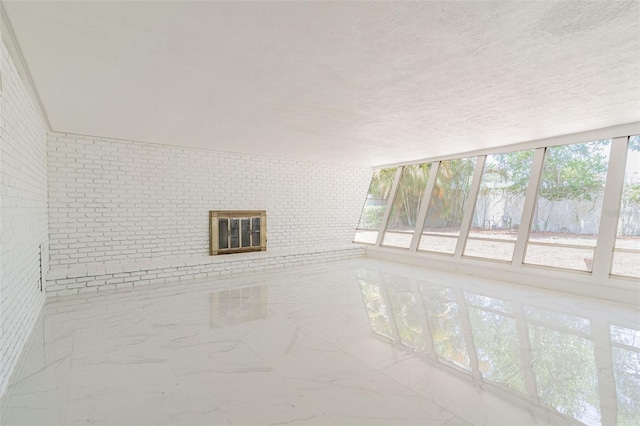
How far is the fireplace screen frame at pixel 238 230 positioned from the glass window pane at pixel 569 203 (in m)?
4.93

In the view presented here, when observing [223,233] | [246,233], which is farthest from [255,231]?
[223,233]

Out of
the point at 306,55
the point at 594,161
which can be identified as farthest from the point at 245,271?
the point at 594,161

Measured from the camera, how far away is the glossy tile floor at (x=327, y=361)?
6.30 ft

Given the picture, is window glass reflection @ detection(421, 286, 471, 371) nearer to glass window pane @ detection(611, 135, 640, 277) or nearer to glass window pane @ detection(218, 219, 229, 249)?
glass window pane @ detection(611, 135, 640, 277)

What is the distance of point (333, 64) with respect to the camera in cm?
251

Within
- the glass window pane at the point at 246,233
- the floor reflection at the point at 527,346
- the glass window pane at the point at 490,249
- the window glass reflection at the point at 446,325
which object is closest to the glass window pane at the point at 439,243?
the glass window pane at the point at 490,249

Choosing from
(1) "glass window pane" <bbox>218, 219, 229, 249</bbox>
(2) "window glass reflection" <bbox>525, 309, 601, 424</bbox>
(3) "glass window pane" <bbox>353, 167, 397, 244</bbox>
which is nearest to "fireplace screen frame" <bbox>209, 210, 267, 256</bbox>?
(1) "glass window pane" <bbox>218, 219, 229, 249</bbox>

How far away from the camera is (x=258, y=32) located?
81.0 inches

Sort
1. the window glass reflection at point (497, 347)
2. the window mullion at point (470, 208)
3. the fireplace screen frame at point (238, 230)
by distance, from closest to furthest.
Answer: the window glass reflection at point (497, 347) → the fireplace screen frame at point (238, 230) → the window mullion at point (470, 208)

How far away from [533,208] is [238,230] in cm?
537

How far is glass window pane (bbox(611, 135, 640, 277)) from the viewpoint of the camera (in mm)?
4422

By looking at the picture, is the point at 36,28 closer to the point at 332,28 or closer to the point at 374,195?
the point at 332,28

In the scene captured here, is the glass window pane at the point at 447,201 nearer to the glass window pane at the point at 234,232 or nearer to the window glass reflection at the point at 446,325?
the window glass reflection at the point at 446,325

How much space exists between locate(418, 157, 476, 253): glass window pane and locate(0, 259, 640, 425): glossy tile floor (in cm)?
250
